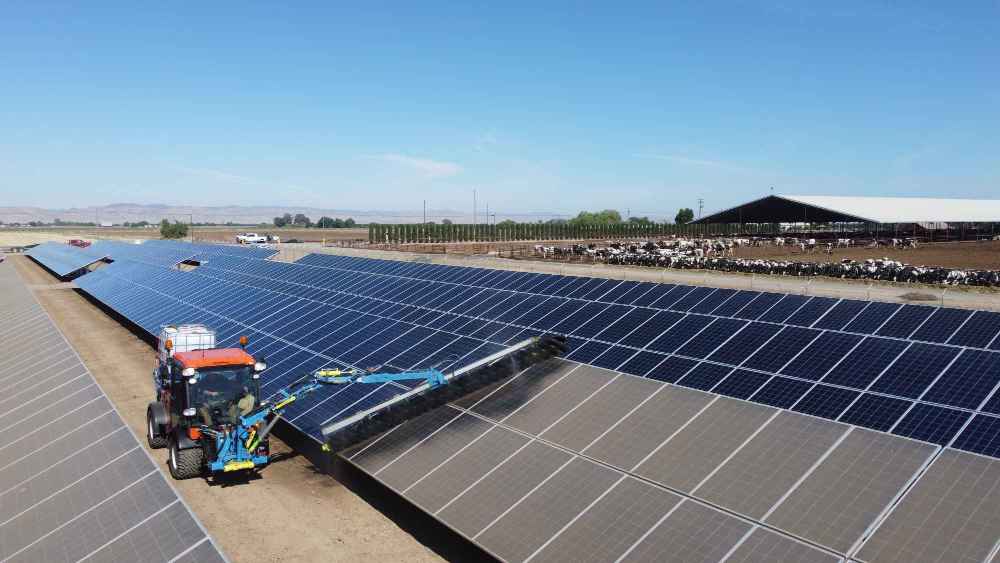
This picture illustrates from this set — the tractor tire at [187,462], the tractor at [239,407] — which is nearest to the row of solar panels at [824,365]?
the tractor at [239,407]

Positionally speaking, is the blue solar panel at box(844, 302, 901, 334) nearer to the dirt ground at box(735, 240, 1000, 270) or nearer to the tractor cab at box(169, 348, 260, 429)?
the tractor cab at box(169, 348, 260, 429)

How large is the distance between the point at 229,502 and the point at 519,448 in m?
8.32

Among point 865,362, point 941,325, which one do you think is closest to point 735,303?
point 941,325

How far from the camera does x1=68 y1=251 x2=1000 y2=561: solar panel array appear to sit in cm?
1230

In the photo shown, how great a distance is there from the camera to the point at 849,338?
18641mm

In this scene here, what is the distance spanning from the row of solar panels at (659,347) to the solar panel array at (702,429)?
7cm

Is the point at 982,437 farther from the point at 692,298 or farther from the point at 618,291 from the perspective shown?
the point at 618,291

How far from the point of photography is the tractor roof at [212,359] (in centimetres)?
1843

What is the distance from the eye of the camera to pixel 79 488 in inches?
489

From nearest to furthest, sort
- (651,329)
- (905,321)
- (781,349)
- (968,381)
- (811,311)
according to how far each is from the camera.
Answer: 1. (968,381)
2. (781,349)
3. (905,321)
4. (811,311)
5. (651,329)

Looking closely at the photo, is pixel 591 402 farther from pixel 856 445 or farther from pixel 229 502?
pixel 229 502

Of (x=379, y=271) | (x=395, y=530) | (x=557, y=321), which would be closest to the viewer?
(x=395, y=530)

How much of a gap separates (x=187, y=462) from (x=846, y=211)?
99319 millimetres

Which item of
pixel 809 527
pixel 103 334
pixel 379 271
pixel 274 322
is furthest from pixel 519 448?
pixel 103 334
